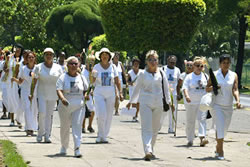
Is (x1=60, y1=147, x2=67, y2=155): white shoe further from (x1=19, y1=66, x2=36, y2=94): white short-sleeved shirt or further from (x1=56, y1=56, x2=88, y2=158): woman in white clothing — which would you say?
(x1=19, y1=66, x2=36, y2=94): white short-sleeved shirt

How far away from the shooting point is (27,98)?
50.0 ft

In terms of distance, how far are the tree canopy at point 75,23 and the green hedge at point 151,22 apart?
14884 millimetres

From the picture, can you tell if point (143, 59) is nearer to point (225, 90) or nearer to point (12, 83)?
point (12, 83)

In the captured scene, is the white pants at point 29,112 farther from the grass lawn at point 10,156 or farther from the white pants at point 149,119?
the white pants at point 149,119

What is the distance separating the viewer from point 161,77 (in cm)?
1177

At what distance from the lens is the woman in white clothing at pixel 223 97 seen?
39.9 feet

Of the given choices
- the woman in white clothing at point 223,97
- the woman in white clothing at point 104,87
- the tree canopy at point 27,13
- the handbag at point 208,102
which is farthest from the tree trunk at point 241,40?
the woman in white clothing at point 223,97

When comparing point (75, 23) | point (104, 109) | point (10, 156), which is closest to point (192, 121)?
point (104, 109)

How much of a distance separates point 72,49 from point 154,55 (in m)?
50.9

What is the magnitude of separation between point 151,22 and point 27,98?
22588 mm

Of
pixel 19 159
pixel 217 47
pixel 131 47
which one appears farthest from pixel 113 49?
pixel 217 47

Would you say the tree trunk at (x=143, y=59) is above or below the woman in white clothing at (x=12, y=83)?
above

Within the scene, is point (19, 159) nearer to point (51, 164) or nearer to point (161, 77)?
point (51, 164)

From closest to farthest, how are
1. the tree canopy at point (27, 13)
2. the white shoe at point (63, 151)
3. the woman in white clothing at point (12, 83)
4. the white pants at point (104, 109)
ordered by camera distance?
1. the white shoe at point (63, 151)
2. the white pants at point (104, 109)
3. the woman in white clothing at point (12, 83)
4. the tree canopy at point (27, 13)
